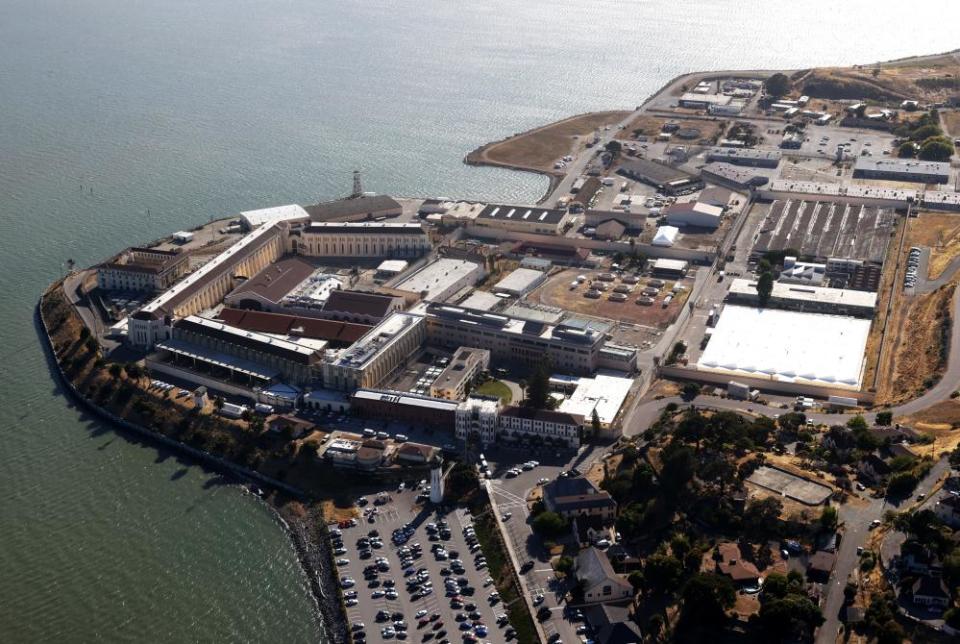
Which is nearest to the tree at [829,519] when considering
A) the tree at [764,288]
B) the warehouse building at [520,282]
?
the tree at [764,288]

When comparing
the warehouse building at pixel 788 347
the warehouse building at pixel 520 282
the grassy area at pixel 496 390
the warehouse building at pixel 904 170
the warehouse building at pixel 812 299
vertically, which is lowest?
the grassy area at pixel 496 390

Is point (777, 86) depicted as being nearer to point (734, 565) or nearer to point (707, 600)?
point (734, 565)

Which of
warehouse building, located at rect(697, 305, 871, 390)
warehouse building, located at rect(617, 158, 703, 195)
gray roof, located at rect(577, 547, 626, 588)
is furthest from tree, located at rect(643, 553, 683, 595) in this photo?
warehouse building, located at rect(617, 158, 703, 195)

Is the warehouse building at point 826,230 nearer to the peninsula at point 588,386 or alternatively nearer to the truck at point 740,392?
the peninsula at point 588,386

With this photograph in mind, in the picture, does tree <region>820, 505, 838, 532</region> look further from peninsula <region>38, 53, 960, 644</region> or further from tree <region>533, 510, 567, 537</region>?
tree <region>533, 510, 567, 537</region>

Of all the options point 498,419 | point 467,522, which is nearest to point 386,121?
point 498,419

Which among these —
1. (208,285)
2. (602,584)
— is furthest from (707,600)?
(208,285)
